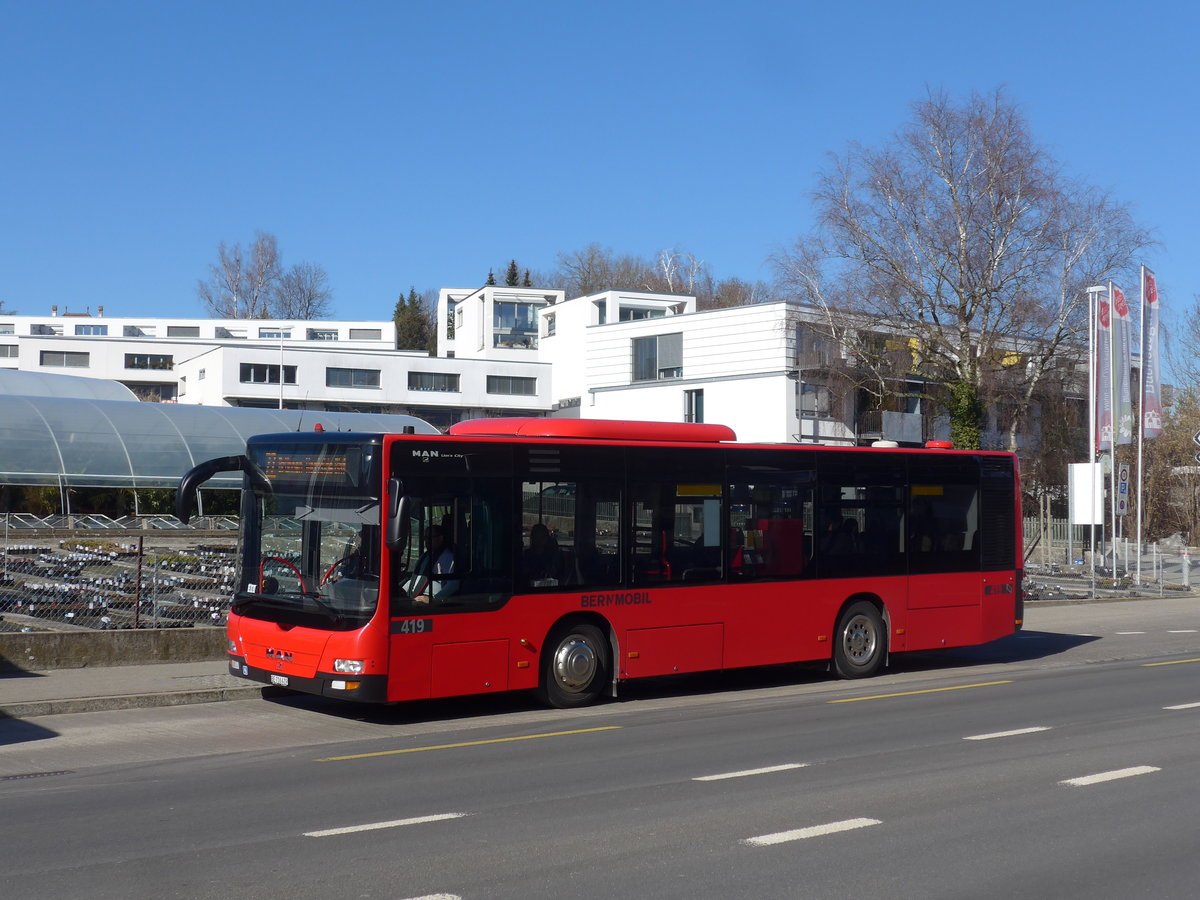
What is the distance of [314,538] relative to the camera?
39.4 feet

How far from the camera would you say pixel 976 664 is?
1814 centimetres

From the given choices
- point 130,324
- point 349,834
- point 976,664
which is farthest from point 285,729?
point 130,324

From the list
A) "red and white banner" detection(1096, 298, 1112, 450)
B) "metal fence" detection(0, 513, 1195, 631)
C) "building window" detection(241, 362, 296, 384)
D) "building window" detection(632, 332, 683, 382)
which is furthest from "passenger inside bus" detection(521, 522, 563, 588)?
"building window" detection(241, 362, 296, 384)

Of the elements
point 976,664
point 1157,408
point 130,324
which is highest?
point 130,324

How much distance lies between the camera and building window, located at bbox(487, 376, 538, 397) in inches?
3297

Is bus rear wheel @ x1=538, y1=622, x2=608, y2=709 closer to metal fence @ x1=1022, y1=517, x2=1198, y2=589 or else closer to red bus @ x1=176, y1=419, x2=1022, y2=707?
red bus @ x1=176, y1=419, x2=1022, y2=707

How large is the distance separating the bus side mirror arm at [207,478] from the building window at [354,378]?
70005mm

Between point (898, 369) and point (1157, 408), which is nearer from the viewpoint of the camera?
point (1157, 408)

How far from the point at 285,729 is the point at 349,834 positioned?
186 inches

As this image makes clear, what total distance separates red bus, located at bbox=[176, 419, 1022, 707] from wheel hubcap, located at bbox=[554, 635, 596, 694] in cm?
2

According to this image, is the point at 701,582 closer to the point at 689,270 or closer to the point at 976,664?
the point at 976,664

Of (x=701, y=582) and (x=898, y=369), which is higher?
(x=898, y=369)

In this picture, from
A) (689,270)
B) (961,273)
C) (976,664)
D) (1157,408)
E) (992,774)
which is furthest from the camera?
(689,270)

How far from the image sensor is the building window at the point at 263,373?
78.8 metres
